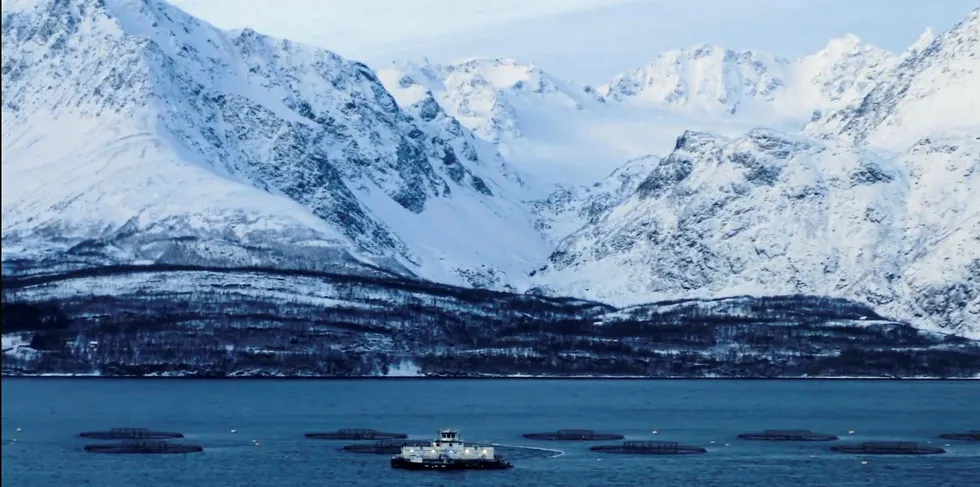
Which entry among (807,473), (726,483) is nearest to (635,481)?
(726,483)

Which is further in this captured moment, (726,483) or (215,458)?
(215,458)

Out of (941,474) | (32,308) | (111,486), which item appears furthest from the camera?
(941,474)

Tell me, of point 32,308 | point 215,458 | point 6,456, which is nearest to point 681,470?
point 215,458

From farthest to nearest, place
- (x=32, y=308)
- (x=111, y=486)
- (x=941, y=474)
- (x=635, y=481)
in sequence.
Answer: (x=941, y=474), (x=635, y=481), (x=111, y=486), (x=32, y=308)

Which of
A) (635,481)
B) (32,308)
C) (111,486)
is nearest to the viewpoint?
(32,308)

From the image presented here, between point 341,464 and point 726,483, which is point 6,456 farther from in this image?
point 726,483

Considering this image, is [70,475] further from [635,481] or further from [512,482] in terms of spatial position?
[635,481]
